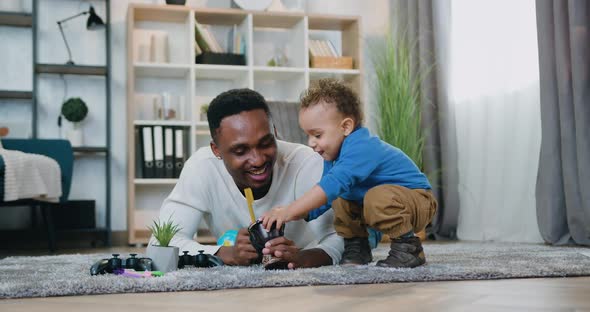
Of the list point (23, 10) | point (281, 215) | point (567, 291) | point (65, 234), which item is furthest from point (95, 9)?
point (567, 291)

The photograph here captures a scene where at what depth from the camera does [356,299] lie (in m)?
1.32

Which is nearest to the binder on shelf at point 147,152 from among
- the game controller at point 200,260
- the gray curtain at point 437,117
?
the gray curtain at point 437,117

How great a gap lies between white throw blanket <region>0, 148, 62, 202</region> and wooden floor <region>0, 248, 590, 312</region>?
1.90 metres

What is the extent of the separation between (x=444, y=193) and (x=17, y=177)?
219 cm

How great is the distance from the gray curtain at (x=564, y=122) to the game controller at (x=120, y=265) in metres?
1.83

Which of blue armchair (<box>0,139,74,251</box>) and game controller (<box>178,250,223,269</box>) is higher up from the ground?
blue armchair (<box>0,139,74,251</box>)

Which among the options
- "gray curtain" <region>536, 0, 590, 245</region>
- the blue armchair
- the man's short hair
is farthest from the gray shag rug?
the blue armchair

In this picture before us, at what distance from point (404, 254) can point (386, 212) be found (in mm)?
123

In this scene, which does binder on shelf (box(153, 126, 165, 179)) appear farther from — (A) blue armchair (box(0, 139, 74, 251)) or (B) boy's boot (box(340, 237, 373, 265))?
(B) boy's boot (box(340, 237, 373, 265))

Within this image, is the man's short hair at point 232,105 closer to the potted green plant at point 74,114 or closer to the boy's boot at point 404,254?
the boy's boot at point 404,254

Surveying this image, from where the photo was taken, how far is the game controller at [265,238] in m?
1.74

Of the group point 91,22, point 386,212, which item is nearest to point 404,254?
point 386,212

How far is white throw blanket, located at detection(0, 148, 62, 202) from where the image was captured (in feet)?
10.4

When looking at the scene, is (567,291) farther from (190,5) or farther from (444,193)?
(190,5)
